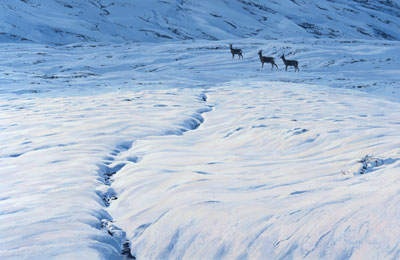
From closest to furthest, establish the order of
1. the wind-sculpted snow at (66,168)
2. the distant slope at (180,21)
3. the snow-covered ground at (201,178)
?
1. the snow-covered ground at (201,178)
2. the wind-sculpted snow at (66,168)
3. the distant slope at (180,21)

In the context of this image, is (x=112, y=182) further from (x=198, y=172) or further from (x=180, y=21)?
(x=180, y=21)

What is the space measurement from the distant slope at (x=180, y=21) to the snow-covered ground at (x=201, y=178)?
46.3 metres

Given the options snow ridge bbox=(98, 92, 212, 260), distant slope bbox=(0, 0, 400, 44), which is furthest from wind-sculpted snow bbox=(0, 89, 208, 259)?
distant slope bbox=(0, 0, 400, 44)

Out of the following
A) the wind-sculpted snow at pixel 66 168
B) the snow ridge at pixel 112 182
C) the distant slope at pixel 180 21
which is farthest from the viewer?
the distant slope at pixel 180 21

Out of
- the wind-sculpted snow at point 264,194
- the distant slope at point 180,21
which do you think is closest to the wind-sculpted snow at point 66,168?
the wind-sculpted snow at point 264,194

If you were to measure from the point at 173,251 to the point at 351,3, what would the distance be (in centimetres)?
10934

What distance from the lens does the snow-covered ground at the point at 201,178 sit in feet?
11.6

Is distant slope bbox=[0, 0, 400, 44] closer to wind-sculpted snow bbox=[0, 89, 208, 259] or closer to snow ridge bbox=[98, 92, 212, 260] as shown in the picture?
wind-sculpted snow bbox=[0, 89, 208, 259]

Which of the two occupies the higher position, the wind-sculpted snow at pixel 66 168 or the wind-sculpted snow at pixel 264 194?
the wind-sculpted snow at pixel 264 194

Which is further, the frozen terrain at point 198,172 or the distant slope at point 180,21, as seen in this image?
the distant slope at point 180,21

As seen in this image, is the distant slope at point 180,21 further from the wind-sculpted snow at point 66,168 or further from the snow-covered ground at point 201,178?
the snow-covered ground at point 201,178

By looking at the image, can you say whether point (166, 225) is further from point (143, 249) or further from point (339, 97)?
point (339, 97)

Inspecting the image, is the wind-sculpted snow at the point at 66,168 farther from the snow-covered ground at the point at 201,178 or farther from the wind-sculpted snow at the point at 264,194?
the wind-sculpted snow at the point at 264,194

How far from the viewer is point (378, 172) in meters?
4.48
